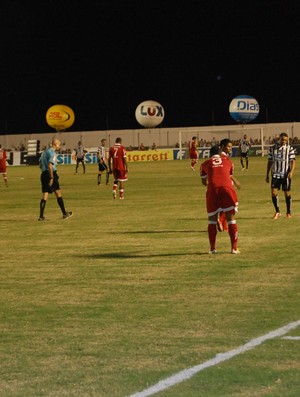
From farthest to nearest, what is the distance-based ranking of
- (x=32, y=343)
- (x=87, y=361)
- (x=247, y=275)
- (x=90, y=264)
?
(x=90, y=264)
(x=247, y=275)
(x=32, y=343)
(x=87, y=361)

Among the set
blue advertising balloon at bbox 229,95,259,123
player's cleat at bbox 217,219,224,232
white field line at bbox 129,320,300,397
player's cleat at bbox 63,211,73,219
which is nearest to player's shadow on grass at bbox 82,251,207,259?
player's cleat at bbox 217,219,224,232

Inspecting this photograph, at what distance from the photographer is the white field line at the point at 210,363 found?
799 cm

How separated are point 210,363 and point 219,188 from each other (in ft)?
29.3

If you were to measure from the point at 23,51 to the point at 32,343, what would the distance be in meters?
94.1

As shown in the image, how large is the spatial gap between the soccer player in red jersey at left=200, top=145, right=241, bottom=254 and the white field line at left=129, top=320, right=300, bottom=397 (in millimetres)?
6672

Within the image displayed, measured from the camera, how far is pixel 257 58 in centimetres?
10300


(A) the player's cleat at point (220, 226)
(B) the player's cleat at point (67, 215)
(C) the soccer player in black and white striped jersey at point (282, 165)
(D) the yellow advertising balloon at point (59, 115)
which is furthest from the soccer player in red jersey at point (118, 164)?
(D) the yellow advertising balloon at point (59, 115)

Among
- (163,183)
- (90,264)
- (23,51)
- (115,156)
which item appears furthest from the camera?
(23,51)

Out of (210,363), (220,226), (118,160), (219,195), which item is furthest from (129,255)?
(118,160)

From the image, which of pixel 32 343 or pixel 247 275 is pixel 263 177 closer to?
pixel 247 275

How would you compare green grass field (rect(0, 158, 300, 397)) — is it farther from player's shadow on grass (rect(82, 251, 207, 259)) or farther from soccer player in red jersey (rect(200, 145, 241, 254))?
soccer player in red jersey (rect(200, 145, 241, 254))

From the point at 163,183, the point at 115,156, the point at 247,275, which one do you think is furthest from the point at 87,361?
the point at 163,183

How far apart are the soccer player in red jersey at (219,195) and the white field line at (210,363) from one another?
21.9ft

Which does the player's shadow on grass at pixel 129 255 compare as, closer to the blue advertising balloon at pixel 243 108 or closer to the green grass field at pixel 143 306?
the green grass field at pixel 143 306
